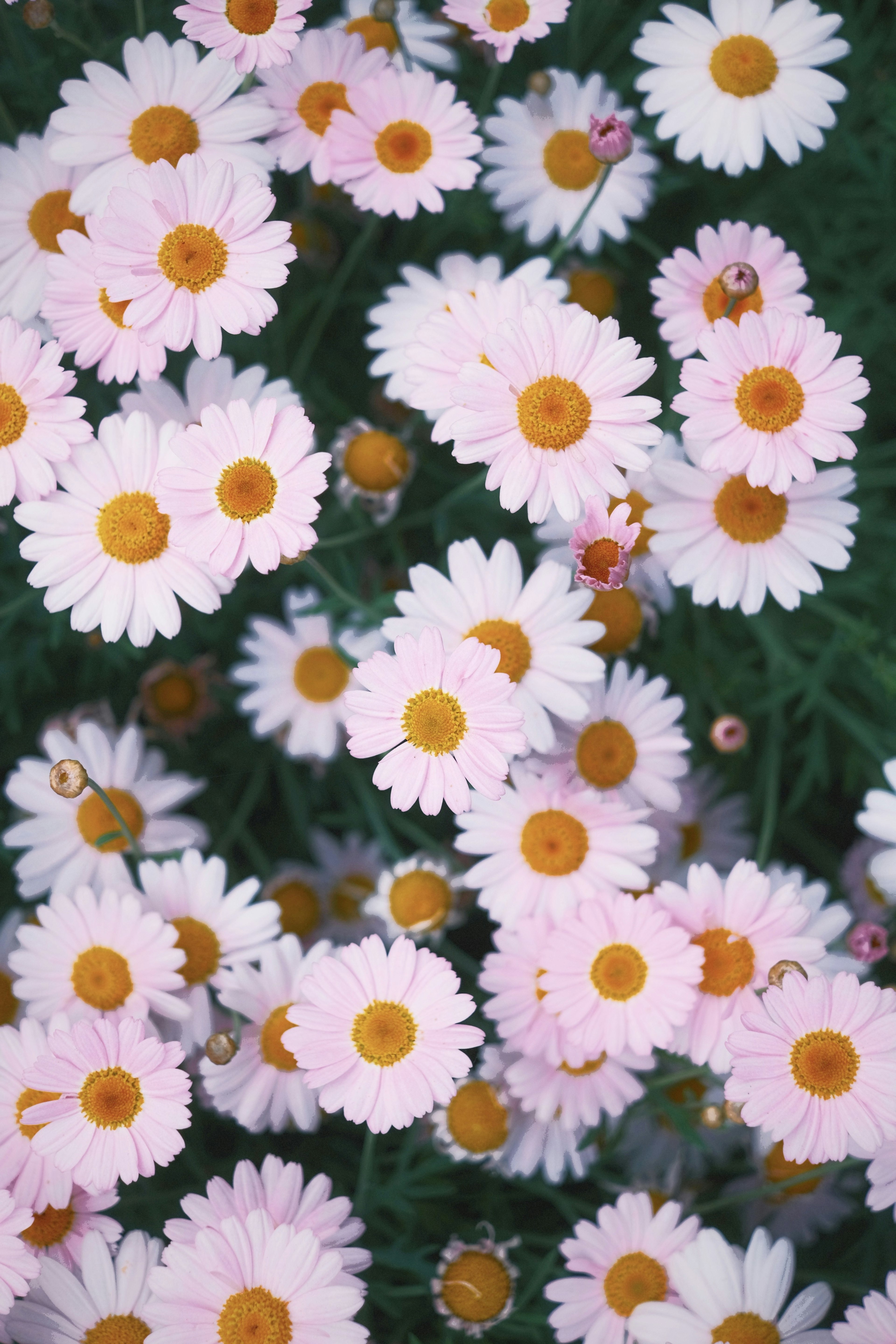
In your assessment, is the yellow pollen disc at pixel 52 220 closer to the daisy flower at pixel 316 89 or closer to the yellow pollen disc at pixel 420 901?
the daisy flower at pixel 316 89

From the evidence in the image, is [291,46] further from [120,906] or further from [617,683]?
[120,906]

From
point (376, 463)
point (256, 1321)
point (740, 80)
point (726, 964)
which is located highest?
point (740, 80)

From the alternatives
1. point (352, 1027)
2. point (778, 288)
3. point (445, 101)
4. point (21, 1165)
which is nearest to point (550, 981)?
point (352, 1027)

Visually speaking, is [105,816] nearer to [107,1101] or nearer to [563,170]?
[107,1101]

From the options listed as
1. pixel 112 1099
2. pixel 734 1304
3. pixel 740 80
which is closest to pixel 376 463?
pixel 740 80

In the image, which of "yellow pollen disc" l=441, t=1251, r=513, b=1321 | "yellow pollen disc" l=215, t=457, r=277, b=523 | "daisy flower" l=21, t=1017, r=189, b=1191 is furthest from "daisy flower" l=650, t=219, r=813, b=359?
"yellow pollen disc" l=441, t=1251, r=513, b=1321

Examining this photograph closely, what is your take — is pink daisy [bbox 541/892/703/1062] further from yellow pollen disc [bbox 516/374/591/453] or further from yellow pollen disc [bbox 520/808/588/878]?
yellow pollen disc [bbox 516/374/591/453]
